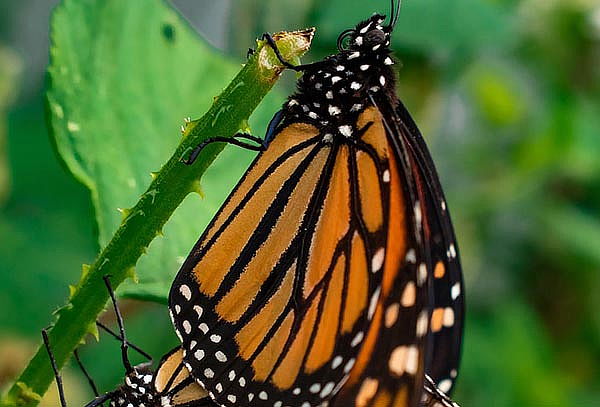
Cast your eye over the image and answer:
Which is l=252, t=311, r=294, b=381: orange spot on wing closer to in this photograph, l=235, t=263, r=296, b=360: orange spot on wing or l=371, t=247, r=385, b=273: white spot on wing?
l=235, t=263, r=296, b=360: orange spot on wing

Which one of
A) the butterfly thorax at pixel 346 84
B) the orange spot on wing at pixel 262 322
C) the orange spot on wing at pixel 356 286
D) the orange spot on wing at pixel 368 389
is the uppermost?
the butterfly thorax at pixel 346 84

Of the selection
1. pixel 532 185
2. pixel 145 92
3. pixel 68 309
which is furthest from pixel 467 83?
pixel 68 309

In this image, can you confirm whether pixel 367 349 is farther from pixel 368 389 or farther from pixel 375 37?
pixel 375 37

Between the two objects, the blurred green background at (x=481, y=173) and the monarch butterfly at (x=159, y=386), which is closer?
the monarch butterfly at (x=159, y=386)

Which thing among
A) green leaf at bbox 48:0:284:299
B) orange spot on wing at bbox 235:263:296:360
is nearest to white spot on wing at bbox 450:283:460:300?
orange spot on wing at bbox 235:263:296:360

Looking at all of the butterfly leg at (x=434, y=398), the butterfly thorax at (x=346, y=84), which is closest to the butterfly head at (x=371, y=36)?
the butterfly thorax at (x=346, y=84)

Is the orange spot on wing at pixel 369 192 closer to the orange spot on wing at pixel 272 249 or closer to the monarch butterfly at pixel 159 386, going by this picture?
the orange spot on wing at pixel 272 249

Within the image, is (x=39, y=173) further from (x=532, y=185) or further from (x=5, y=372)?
(x=532, y=185)
